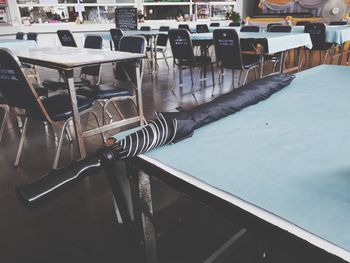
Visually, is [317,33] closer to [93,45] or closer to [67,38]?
[93,45]

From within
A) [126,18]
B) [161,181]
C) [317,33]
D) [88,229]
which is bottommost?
[88,229]

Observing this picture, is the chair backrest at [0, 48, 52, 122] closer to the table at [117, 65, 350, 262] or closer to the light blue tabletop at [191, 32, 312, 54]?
the table at [117, 65, 350, 262]

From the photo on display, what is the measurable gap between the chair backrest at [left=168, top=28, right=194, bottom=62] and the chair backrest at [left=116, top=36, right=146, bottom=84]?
3.80 ft

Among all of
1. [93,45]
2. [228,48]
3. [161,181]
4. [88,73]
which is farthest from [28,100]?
[228,48]

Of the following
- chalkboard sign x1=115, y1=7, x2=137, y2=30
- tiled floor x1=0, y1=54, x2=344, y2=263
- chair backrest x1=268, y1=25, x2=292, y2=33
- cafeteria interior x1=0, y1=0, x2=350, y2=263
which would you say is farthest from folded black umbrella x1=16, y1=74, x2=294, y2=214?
chalkboard sign x1=115, y1=7, x2=137, y2=30

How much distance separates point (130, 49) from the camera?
8.19 feet

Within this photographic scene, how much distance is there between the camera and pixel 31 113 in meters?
1.84

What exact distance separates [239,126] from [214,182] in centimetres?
33

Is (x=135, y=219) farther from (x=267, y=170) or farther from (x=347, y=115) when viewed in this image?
(x=347, y=115)

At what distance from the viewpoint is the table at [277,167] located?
1.64 feet

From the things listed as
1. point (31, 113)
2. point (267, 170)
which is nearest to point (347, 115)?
point (267, 170)

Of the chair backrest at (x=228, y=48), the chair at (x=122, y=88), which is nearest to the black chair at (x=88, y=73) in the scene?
the chair at (x=122, y=88)

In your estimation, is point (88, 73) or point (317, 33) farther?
point (317, 33)

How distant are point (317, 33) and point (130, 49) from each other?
315 cm
